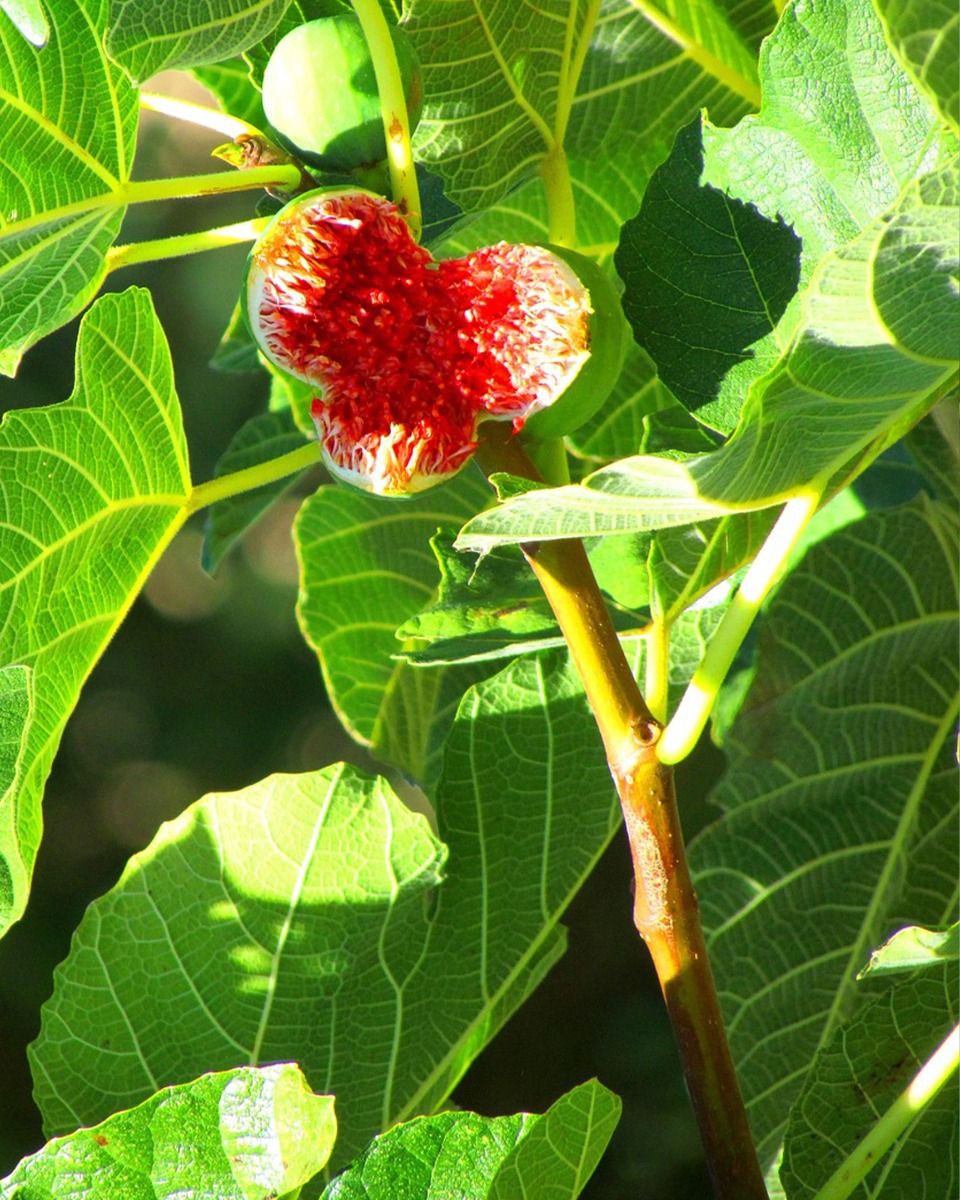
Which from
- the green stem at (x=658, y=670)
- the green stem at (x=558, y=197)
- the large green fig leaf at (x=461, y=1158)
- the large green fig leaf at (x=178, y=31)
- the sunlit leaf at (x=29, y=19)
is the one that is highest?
the sunlit leaf at (x=29, y=19)

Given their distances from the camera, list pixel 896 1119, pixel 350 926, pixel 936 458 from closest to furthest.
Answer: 1. pixel 896 1119
2. pixel 350 926
3. pixel 936 458

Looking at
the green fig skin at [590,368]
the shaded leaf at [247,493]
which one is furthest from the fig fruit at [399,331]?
the shaded leaf at [247,493]

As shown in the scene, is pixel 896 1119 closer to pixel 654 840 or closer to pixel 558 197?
pixel 654 840

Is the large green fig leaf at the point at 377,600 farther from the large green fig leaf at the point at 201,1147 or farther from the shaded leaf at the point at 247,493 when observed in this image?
the large green fig leaf at the point at 201,1147

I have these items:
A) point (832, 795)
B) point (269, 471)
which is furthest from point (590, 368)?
point (832, 795)

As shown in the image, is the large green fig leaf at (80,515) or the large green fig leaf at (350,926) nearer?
the large green fig leaf at (80,515)

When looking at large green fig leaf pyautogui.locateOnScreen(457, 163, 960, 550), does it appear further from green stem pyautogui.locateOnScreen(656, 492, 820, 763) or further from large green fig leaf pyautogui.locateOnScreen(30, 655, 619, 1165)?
large green fig leaf pyautogui.locateOnScreen(30, 655, 619, 1165)
